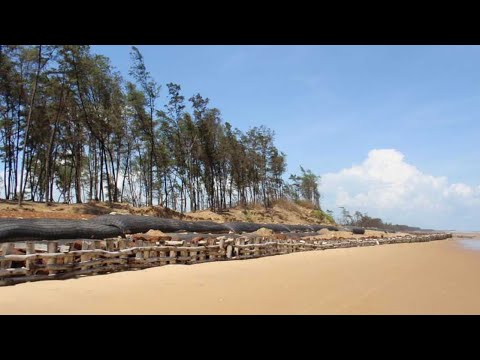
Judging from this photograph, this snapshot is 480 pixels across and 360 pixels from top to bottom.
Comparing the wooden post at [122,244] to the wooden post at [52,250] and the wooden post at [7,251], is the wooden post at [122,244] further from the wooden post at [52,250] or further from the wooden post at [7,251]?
the wooden post at [7,251]

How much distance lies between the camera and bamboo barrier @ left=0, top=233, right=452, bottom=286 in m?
8.43

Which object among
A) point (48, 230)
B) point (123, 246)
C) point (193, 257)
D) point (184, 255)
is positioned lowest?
point (193, 257)

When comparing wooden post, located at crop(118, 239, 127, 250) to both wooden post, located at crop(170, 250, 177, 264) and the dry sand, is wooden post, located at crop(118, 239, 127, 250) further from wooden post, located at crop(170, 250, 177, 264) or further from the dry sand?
wooden post, located at crop(170, 250, 177, 264)

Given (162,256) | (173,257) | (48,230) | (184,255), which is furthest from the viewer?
(48,230)

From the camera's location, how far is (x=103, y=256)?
10586 mm

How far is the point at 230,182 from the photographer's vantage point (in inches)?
2270

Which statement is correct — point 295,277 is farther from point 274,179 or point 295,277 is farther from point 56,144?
point 274,179

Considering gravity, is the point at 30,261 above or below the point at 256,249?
above

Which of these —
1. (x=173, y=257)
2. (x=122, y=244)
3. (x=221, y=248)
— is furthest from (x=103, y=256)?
(x=221, y=248)

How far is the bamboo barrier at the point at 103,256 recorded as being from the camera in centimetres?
843

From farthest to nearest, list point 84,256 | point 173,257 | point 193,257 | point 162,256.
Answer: point 193,257 → point 173,257 → point 162,256 → point 84,256

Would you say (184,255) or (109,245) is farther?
(184,255)

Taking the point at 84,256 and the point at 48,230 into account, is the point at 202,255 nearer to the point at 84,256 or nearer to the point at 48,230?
the point at 84,256
